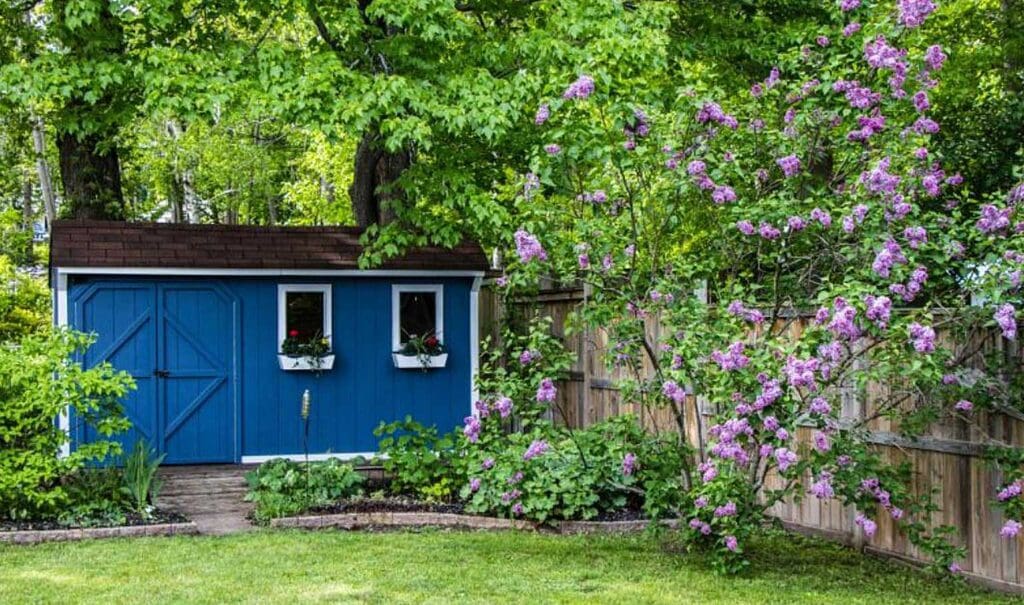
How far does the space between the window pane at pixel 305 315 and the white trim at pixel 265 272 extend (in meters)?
0.26

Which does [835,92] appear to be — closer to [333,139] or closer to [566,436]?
[566,436]

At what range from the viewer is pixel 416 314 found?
37.2ft

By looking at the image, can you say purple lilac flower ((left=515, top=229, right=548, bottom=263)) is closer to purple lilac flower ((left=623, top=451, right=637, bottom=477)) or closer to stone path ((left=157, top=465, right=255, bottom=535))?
purple lilac flower ((left=623, top=451, right=637, bottom=477))

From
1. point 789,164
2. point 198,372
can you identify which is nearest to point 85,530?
point 198,372

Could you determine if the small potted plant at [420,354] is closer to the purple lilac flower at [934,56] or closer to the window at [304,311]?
the window at [304,311]

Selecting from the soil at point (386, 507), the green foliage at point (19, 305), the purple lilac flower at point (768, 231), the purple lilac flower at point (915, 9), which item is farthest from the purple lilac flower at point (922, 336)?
the green foliage at point (19, 305)

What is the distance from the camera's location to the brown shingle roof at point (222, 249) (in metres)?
10.2

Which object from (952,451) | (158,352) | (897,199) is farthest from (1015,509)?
(158,352)

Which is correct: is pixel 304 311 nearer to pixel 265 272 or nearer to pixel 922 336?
pixel 265 272

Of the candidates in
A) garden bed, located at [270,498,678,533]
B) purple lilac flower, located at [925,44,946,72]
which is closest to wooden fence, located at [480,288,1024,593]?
garden bed, located at [270,498,678,533]

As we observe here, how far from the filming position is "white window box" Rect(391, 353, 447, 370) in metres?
11.1

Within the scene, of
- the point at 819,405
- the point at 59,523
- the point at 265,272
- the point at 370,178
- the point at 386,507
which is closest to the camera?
the point at 819,405

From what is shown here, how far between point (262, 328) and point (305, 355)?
20.7 inches

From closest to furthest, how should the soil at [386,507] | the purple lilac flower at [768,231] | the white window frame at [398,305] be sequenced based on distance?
the purple lilac flower at [768,231] < the soil at [386,507] < the white window frame at [398,305]
